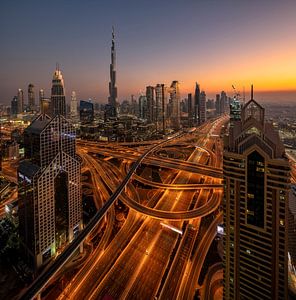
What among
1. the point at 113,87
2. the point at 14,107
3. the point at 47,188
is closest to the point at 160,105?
the point at 113,87

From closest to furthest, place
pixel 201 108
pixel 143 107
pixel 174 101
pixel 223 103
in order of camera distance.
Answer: pixel 174 101, pixel 143 107, pixel 201 108, pixel 223 103

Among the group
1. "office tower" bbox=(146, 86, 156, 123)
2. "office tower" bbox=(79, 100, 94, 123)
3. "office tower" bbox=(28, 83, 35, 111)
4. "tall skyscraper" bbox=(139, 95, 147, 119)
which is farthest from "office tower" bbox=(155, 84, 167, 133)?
"office tower" bbox=(28, 83, 35, 111)

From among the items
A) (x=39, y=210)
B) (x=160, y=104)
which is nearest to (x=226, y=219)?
(x=39, y=210)

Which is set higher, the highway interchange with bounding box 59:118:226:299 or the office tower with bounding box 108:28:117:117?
the office tower with bounding box 108:28:117:117

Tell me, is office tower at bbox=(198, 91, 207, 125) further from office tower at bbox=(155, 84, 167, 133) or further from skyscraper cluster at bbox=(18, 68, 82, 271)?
skyscraper cluster at bbox=(18, 68, 82, 271)

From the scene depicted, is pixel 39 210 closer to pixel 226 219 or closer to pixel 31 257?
pixel 31 257

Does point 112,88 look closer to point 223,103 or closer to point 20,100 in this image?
point 20,100
